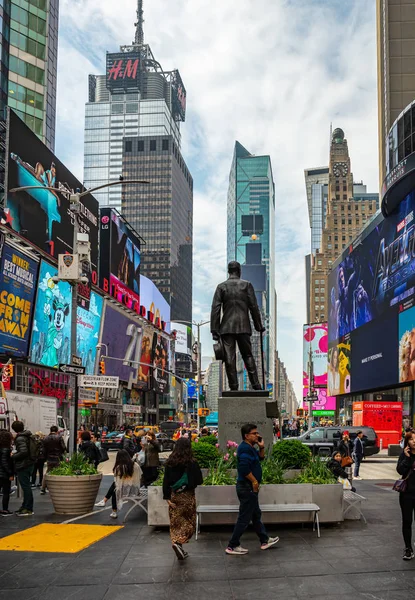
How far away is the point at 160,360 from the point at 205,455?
91417 millimetres

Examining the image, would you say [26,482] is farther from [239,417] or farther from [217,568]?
[217,568]

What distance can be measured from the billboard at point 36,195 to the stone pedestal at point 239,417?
39.0m

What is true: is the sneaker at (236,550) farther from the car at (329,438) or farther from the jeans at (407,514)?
the car at (329,438)

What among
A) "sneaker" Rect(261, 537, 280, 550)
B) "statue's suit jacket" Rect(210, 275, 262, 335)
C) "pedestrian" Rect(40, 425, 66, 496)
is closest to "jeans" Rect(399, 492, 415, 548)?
"sneaker" Rect(261, 537, 280, 550)

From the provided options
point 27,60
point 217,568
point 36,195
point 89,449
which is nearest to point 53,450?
point 89,449

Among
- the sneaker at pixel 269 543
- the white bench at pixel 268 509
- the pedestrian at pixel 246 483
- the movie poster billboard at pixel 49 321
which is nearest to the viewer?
the pedestrian at pixel 246 483

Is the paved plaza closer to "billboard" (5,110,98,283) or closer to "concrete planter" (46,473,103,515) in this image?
"concrete planter" (46,473,103,515)

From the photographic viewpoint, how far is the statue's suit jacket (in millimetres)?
13766

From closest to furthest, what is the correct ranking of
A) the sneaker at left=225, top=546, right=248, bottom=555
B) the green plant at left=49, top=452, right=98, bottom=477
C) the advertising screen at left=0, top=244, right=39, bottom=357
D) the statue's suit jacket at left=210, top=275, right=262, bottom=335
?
the sneaker at left=225, top=546, right=248, bottom=555
the green plant at left=49, top=452, right=98, bottom=477
the statue's suit jacket at left=210, top=275, right=262, bottom=335
the advertising screen at left=0, top=244, right=39, bottom=357

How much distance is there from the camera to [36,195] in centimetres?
5503

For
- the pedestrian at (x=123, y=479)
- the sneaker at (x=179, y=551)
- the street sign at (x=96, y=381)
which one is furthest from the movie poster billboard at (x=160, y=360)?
the sneaker at (x=179, y=551)

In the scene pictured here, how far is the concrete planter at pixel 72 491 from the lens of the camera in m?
13.1

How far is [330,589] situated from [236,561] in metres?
1.73

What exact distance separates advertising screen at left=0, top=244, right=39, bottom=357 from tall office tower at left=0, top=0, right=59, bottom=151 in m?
33.0
